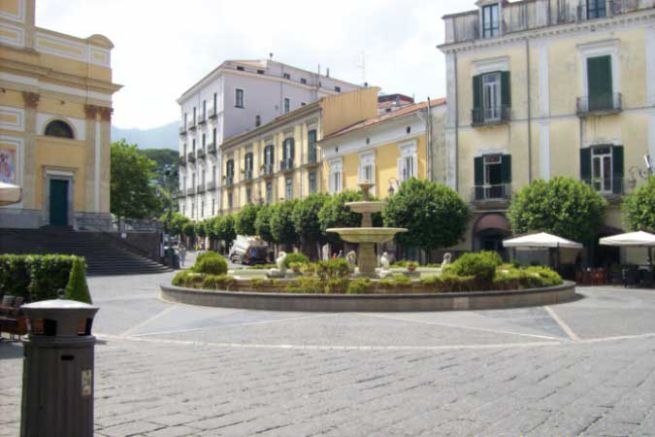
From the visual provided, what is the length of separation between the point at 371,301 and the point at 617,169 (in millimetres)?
18423

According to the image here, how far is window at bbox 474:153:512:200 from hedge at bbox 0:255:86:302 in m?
23.0

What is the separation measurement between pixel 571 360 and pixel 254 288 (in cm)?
928

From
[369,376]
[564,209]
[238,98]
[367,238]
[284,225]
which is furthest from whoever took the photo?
[238,98]

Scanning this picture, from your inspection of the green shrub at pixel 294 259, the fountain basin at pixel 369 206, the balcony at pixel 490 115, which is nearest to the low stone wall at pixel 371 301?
the fountain basin at pixel 369 206

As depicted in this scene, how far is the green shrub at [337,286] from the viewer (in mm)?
15672

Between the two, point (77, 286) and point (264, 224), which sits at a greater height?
point (264, 224)

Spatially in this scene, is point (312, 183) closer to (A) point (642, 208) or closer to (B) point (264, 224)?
(B) point (264, 224)

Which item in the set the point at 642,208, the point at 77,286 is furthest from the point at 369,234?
the point at 642,208

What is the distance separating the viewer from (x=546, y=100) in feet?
99.1

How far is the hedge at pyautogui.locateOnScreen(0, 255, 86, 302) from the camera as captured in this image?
12234 mm

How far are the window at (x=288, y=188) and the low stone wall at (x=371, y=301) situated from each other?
108 ft

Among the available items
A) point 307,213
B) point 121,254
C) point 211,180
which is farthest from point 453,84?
point 211,180

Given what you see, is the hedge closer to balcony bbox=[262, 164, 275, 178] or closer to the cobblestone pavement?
the cobblestone pavement

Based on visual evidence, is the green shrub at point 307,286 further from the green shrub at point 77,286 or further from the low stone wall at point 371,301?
the green shrub at point 77,286
